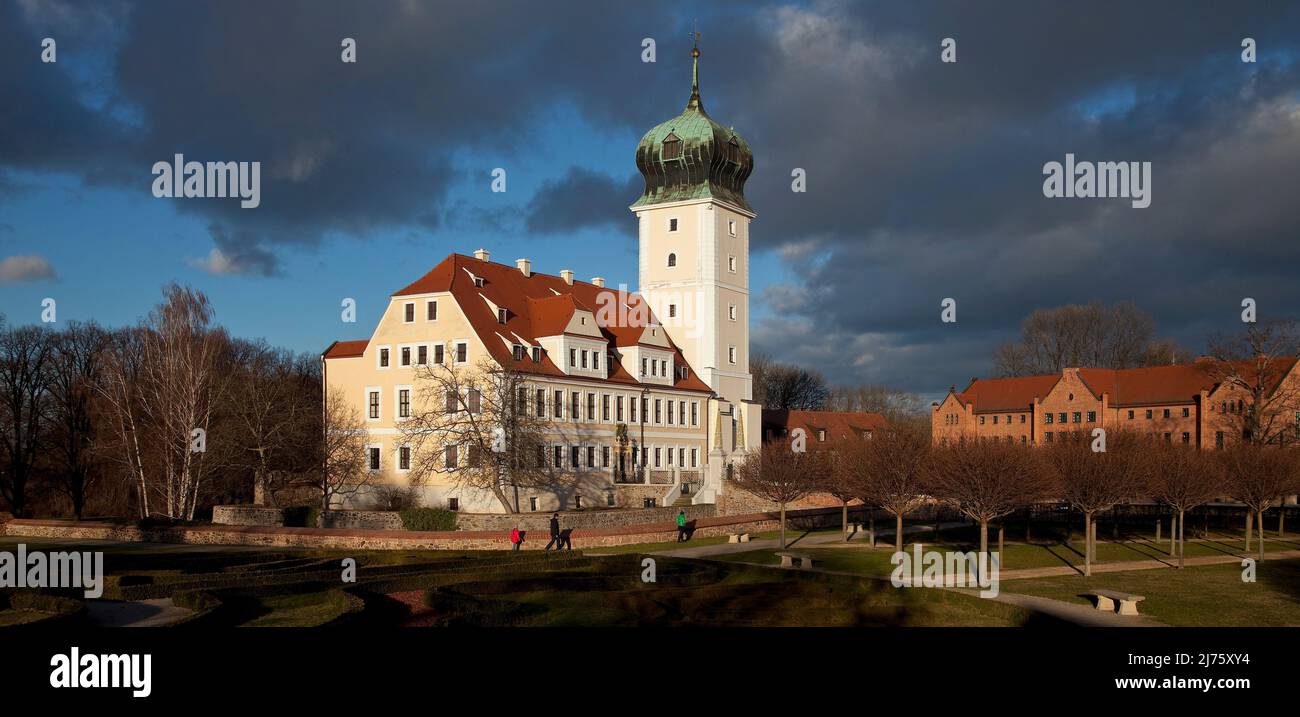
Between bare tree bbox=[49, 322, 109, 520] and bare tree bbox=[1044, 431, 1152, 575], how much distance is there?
54.8 metres

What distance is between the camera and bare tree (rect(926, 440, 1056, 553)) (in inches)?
1288

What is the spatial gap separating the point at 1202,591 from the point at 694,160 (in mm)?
45035

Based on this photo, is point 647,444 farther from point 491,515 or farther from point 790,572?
point 790,572

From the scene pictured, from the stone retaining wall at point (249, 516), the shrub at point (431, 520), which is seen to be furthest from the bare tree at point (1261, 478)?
the stone retaining wall at point (249, 516)

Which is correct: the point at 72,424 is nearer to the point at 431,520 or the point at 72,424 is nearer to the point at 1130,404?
the point at 431,520

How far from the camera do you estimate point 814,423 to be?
3292 inches

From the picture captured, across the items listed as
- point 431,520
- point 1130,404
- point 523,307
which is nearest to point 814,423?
point 1130,404

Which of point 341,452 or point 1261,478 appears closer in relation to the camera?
point 1261,478

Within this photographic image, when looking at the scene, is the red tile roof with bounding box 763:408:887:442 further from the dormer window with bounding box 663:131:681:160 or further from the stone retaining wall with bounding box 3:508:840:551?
the stone retaining wall with bounding box 3:508:840:551

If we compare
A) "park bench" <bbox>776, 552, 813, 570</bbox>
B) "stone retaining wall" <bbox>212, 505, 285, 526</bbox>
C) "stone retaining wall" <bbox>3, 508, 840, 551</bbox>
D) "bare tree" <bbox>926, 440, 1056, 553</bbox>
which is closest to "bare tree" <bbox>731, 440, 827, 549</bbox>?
"stone retaining wall" <bbox>3, 508, 840, 551</bbox>

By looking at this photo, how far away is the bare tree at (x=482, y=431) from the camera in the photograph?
47.6 metres

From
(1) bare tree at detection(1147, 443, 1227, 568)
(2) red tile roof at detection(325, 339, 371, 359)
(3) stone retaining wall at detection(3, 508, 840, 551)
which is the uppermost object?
(2) red tile roof at detection(325, 339, 371, 359)

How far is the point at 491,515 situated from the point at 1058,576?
71.6ft
